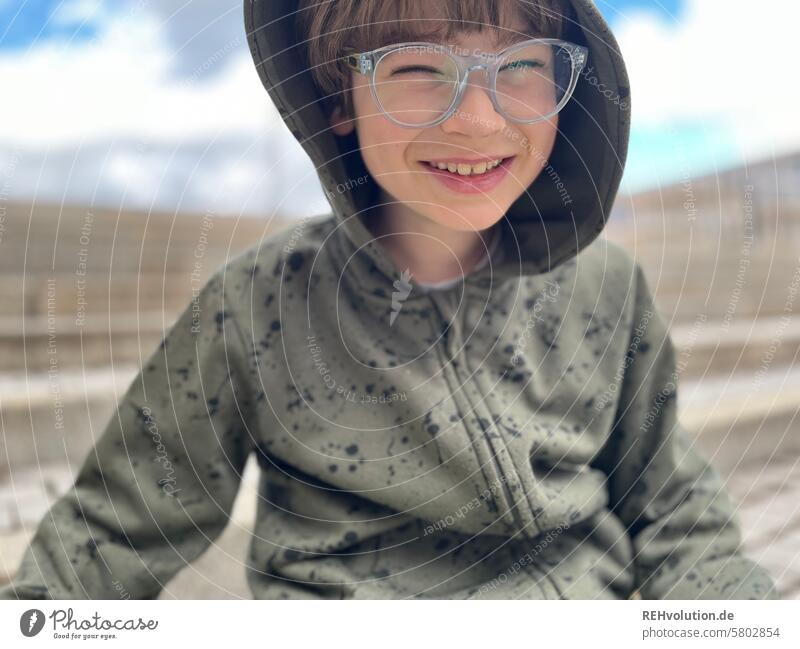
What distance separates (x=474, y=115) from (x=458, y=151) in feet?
0.08

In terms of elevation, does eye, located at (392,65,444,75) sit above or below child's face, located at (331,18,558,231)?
above

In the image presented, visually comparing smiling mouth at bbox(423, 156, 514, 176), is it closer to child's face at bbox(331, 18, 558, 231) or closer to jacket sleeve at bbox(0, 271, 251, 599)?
child's face at bbox(331, 18, 558, 231)

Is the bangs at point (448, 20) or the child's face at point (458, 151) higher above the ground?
the bangs at point (448, 20)

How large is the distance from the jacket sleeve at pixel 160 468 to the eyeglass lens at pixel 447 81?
0.19m

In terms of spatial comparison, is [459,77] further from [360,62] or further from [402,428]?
[402,428]

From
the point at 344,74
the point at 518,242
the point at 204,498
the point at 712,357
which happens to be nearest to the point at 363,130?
the point at 344,74

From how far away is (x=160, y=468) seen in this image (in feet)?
1.58

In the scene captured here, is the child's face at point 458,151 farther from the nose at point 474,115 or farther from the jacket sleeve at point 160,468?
the jacket sleeve at point 160,468

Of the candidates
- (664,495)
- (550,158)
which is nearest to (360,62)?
(550,158)

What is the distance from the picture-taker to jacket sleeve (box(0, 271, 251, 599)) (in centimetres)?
47

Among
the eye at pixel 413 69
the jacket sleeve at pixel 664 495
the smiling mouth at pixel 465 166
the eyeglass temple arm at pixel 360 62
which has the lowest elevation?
the jacket sleeve at pixel 664 495

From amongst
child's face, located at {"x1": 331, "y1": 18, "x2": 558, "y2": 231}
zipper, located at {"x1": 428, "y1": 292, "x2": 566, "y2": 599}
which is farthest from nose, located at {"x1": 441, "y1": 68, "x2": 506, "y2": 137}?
zipper, located at {"x1": 428, "y1": 292, "x2": 566, "y2": 599}

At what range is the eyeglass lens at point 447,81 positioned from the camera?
0.43 meters

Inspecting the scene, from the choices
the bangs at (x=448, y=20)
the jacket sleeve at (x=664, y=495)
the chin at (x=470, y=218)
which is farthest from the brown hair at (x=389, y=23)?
the jacket sleeve at (x=664, y=495)
